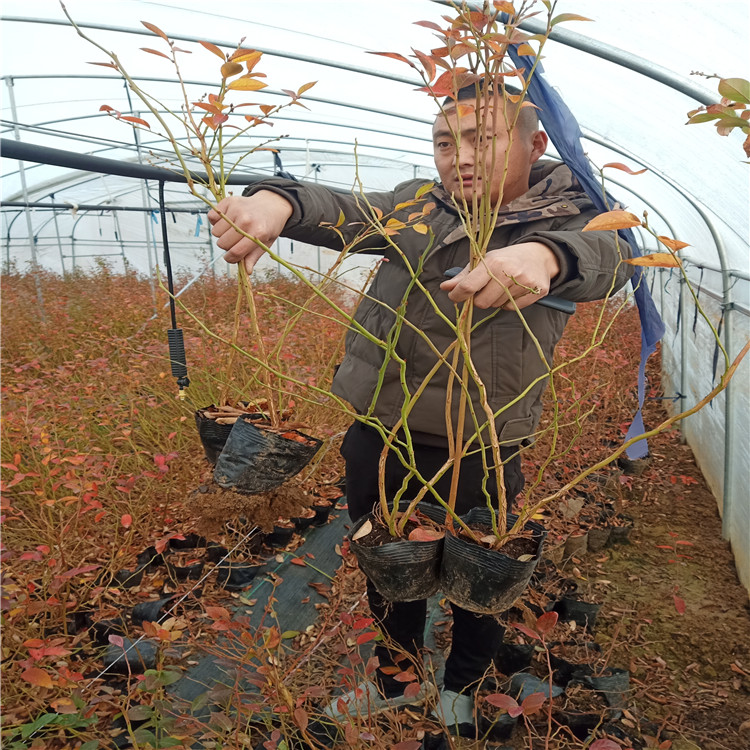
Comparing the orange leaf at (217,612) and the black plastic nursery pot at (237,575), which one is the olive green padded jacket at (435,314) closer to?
the orange leaf at (217,612)

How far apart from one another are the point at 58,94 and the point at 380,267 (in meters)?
6.59

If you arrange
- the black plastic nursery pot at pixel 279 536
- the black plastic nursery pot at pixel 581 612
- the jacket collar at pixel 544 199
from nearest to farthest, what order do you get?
1. the jacket collar at pixel 544 199
2. the black plastic nursery pot at pixel 581 612
3. the black plastic nursery pot at pixel 279 536

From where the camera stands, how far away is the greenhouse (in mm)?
1030

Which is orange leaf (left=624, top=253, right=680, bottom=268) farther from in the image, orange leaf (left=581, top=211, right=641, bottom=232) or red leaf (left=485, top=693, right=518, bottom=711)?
red leaf (left=485, top=693, right=518, bottom=711)

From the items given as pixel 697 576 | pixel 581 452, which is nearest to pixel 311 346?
pixel 581 452

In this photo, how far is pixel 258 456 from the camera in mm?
1228

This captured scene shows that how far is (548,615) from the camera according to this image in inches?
49.0

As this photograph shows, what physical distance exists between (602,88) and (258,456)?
2.70 meters

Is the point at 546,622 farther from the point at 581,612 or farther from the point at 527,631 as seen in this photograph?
the point at 581,612

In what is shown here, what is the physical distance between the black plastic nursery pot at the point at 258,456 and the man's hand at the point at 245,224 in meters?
0.36

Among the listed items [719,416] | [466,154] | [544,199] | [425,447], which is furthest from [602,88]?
[425,447]

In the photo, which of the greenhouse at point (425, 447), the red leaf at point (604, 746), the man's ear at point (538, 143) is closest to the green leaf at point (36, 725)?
the greenhouse at point (425, 447)

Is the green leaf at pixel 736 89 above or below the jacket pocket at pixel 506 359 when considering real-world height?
above

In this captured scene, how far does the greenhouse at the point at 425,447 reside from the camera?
3.38ft
